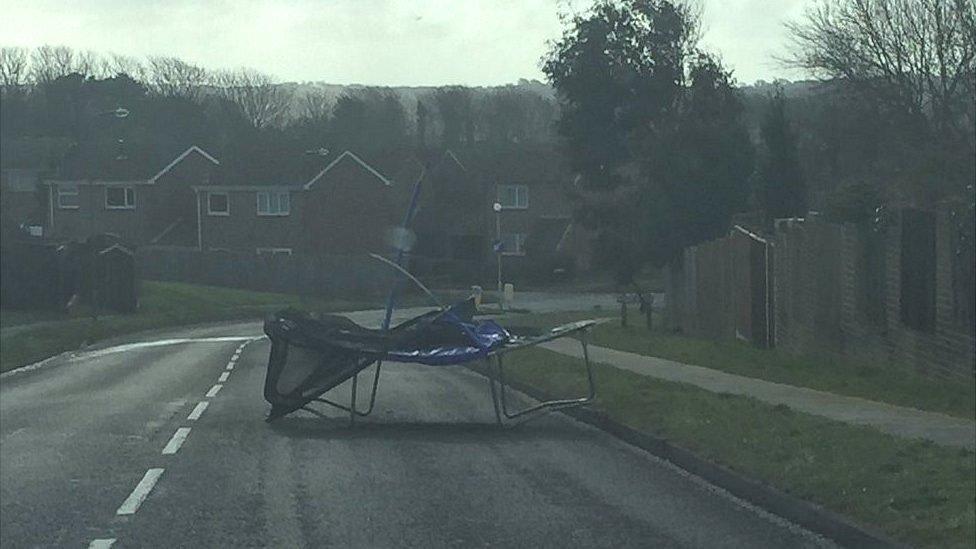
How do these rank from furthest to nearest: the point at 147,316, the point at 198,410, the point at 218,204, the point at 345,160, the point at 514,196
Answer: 1. the point at 514,196
2. the point at 218,204
3. the point at 345,160
4. the point at 147,316
5. the point at 198,410

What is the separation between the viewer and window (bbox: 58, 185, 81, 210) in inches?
3140

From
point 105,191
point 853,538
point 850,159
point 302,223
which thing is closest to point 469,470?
point 853,538

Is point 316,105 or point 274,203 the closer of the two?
point 274,203

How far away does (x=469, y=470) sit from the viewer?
1277 cm

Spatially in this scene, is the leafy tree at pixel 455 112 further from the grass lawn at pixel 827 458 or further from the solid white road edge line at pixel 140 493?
the solid white road edge line at pixel 140 493

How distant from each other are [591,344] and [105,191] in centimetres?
5252

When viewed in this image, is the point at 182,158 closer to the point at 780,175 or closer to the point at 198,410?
the point at 780,175

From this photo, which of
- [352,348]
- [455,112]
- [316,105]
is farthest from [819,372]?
[455,112]

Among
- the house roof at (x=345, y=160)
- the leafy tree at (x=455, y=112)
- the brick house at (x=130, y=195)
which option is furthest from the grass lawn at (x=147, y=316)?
the leafy tree at (x=455, y=112)

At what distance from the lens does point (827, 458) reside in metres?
11.7

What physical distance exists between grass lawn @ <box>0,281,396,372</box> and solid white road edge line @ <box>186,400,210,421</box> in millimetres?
11277

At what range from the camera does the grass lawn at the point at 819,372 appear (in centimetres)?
1644

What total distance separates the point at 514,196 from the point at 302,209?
11.5 m

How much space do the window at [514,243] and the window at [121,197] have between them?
18767mm
